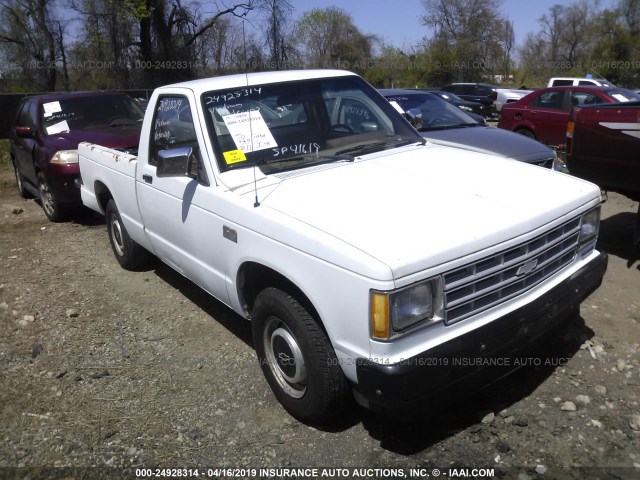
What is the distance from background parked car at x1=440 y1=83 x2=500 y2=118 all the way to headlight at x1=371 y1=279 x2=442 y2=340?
20272 mm

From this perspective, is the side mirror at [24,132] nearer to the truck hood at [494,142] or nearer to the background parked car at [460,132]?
the background parked car at [460,132]

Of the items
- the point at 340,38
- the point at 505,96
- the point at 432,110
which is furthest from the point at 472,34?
the point at 432,110

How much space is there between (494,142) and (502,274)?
423 centimetres

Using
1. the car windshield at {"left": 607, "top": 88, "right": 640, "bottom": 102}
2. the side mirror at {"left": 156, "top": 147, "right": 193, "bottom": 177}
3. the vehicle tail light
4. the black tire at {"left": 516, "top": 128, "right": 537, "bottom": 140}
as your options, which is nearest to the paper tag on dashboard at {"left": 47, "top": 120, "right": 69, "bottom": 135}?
the side mirror at {"left": 156, "top": 147, "right": 193, "bottom": 177}

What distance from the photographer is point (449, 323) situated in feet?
8.99

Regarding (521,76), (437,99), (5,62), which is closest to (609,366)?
(437,99)

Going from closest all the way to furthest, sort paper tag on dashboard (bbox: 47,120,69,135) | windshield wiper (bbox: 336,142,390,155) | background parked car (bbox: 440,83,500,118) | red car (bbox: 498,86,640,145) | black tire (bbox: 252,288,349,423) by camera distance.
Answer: black tire (bbox: 252,288,349,423) < windshield wiper (bbox: 336,142,390,155) < paper tag on dashboard (bbox: 47,120,69,135) < red car (bbox: 498,86,640,145) < background parked car (bbox: 440,83,500,118)

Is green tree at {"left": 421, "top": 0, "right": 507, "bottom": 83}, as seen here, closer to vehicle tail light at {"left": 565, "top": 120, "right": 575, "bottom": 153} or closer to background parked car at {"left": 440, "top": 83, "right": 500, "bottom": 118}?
background parked car at {"left": 440, "top": 83, "right": 500, "bottom": 118}

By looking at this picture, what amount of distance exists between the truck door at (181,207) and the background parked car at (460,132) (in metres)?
2.30

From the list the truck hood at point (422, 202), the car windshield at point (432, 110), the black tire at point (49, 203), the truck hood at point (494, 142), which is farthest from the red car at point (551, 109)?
the black tire at point (49, 203)

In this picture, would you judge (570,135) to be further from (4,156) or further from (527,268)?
(4,156)

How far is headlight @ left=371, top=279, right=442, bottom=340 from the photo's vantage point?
8.31ft

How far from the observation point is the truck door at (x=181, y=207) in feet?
12.4

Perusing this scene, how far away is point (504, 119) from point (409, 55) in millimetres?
30987
